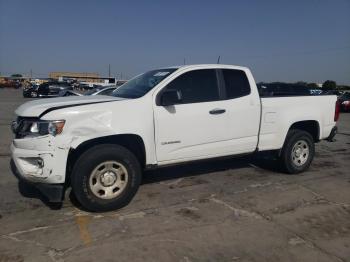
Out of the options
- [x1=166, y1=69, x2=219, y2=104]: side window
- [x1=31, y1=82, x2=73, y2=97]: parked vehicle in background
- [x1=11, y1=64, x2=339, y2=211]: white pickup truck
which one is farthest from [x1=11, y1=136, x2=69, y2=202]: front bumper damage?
[x1=31, y1=82, x2=73, y2=97]: parked vehicle in background

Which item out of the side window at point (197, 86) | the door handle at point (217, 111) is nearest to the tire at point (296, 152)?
the door handle at point (217, 111)

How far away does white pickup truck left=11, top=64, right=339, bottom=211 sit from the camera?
163 inches

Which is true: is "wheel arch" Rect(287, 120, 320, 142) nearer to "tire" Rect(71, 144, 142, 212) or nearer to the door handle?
the door handle

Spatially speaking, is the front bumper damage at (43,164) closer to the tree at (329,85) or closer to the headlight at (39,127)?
the headlight at (39,127)

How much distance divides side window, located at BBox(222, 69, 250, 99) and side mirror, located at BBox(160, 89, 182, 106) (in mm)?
1050

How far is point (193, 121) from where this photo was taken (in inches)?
194

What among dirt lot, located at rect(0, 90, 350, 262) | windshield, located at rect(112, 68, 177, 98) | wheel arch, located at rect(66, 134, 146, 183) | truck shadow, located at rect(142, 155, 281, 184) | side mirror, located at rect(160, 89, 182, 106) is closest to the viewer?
dirt lot, located at rect(0, 90, 350, 262)

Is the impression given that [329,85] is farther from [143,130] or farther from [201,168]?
[143,130]

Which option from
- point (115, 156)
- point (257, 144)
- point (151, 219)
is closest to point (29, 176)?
point (115, 156)

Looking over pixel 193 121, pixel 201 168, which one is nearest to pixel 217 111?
pixel 193 121

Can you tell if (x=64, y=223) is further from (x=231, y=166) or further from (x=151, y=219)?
(x=231, y=166)

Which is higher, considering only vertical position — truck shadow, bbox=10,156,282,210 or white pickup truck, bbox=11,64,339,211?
white pickup truck, bbox=11,64,339,211

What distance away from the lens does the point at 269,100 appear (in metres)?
5.77

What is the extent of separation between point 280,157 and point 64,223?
383 centimetres
